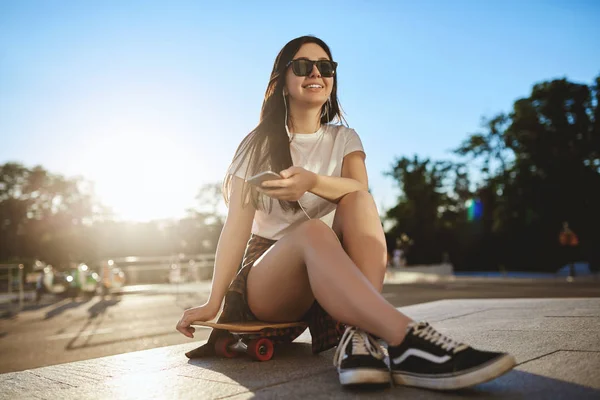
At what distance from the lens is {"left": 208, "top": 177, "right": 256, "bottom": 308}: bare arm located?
238cm

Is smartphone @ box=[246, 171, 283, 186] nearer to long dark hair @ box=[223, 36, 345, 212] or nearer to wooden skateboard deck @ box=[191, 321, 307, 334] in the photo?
long dark hair @ box=[223, 36, 345, 212]

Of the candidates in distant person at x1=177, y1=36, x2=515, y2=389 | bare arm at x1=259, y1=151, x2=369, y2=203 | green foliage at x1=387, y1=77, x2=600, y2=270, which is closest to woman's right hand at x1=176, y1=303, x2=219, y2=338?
distant person at x1=177, y1=36, x2=515, y2=389

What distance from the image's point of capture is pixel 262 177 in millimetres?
1912

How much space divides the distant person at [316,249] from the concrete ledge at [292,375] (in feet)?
0.30

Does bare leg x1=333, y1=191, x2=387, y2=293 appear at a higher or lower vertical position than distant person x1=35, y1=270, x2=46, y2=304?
higher

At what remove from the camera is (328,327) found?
93.6 inches

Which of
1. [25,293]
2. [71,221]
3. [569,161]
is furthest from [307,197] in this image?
[71,221]

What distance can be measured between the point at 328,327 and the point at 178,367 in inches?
26.4

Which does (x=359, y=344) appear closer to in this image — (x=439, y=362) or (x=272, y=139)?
(x=439, y=362)

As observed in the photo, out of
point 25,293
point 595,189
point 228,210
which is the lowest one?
point 25,293

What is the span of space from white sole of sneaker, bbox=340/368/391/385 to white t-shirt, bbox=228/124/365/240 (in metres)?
0.94

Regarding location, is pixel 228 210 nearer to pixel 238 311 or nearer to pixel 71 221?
pixel 238 311

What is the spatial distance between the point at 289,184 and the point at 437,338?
72cm

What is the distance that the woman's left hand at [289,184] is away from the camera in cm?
198
